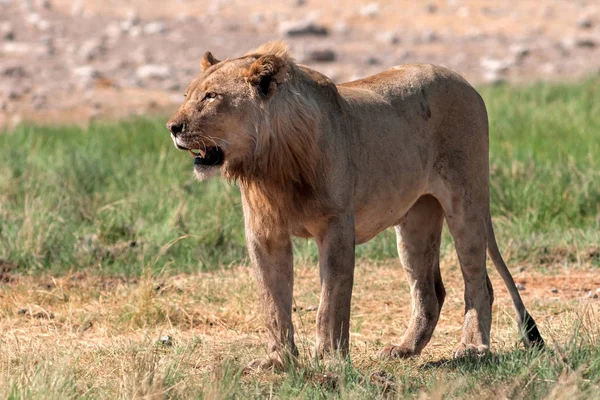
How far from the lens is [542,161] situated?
911 cm

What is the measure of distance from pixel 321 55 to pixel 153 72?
8.18 feet

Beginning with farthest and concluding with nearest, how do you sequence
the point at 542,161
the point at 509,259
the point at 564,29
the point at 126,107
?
the point at 564,29 → the point at 126,107 → the point at 542,161 → the point at 509,259

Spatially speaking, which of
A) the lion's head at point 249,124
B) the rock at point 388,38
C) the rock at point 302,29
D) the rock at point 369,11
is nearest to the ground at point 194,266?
the lion's head at point 249,124

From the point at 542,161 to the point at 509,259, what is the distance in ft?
6.83

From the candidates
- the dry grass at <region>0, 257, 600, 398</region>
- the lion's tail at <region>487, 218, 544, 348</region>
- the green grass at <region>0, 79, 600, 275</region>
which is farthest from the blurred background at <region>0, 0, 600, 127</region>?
the lion's tail at <region>487, 218, 544, 348</region>

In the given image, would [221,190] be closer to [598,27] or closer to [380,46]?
[380,46]

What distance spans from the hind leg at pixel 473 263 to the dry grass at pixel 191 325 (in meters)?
0.11

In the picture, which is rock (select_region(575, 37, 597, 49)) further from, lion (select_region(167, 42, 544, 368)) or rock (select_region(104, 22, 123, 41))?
lion (select_region(167, 42, 544, 368))

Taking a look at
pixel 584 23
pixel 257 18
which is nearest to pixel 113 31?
pixel 257 18

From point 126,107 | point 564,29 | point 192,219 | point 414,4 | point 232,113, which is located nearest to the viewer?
point 232,113

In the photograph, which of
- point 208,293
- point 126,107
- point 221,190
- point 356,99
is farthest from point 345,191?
point 126,107

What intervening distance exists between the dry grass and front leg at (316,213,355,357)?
11cm

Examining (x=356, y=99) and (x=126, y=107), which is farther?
(x=126, y=107)

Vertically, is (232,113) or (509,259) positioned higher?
(232,113)
